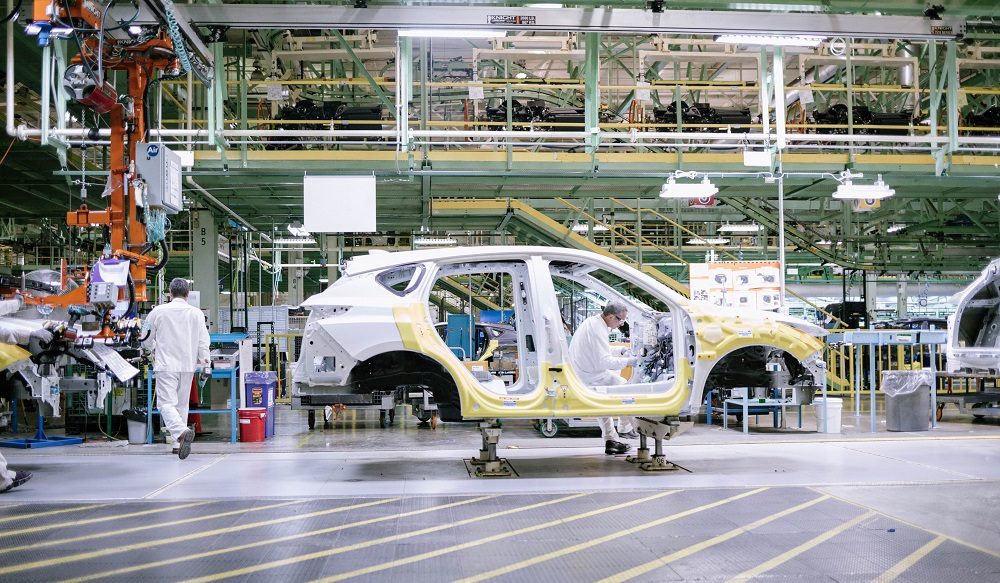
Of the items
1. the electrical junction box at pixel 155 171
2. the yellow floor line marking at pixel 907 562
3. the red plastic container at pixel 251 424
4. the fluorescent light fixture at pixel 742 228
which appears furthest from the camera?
the fluorescent light fixture at pixel 742 228

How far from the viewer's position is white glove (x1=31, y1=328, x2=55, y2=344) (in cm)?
762

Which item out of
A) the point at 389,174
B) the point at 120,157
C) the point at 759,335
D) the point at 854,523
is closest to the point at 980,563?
the point at 854,523

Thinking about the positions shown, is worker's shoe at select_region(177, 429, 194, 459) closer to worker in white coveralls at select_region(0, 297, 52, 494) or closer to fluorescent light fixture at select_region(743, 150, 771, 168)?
worker in white coveralls at select_region(0, 297, 52, 494)

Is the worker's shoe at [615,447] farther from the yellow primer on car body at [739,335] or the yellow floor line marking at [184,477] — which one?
the yellow floor line marking at [184,477]

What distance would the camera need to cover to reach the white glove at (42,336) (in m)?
7.62

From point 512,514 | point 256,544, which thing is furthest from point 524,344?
point 256,544

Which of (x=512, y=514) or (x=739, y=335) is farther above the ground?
(x=739, y=335)

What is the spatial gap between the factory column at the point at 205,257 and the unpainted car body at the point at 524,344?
8.51 m

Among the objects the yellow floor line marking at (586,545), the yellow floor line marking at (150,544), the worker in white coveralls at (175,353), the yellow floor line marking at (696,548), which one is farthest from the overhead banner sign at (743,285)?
the yellow floor line marking at (150,544)

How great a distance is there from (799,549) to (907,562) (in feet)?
1.78

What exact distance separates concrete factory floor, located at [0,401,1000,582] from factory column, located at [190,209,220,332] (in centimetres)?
606

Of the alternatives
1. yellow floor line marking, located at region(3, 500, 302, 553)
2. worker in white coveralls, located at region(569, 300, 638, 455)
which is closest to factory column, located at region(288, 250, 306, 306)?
worker in white coveralls, located at region(569, 300, 638, 455)

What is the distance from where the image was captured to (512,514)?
5535mm

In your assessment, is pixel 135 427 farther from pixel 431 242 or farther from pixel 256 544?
pixel 431 242
